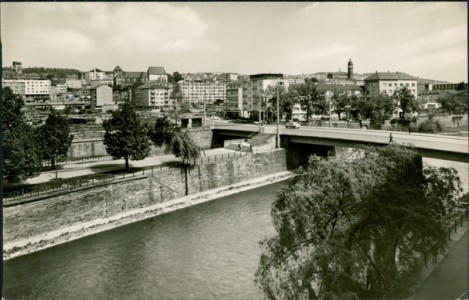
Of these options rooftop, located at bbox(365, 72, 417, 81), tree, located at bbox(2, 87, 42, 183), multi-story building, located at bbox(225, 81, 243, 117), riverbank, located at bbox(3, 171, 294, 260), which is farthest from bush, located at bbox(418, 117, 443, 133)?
tree, located at bbox(2, 87, 42, 183)

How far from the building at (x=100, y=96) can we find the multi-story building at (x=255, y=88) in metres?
29.8

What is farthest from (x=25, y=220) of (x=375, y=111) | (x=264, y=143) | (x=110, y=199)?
(x=375, y=111)

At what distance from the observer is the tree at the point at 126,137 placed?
2553 cm

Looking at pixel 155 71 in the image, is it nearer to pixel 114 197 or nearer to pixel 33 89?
pixel 33 89

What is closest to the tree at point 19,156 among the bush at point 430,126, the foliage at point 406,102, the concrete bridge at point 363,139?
the concrete bridge at point 363,139

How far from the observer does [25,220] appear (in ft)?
63.5

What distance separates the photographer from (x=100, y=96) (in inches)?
3228

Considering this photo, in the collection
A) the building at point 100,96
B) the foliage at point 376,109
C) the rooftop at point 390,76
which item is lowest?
the foliage at point 376,109

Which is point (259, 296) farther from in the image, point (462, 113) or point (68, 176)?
point (462, 113)

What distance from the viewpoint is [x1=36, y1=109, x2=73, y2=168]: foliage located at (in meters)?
25.3

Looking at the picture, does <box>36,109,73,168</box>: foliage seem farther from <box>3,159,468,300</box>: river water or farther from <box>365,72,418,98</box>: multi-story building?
<box>365,72,418,98</box>: multi-story building

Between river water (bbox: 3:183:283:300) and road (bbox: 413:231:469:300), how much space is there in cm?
580

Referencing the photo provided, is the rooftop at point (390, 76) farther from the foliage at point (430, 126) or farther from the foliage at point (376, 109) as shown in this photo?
the foliage at point (430, 126)

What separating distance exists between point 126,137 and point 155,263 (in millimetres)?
10890
